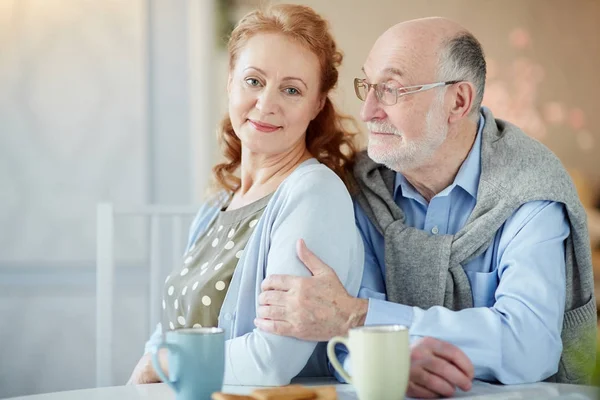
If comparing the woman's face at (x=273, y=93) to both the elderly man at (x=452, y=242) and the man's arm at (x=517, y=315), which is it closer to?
the elderly man at (x=452, y=242)

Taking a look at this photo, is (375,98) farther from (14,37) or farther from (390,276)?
(14,37)

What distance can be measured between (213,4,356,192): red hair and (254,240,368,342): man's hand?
1.18 ft

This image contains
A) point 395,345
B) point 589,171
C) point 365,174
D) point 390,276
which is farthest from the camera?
point 589,171

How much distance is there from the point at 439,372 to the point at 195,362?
0.35 meters

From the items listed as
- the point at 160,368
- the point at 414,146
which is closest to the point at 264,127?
the point at 414,146

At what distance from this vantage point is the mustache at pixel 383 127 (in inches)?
56.6

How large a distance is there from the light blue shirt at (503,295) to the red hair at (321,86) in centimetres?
21

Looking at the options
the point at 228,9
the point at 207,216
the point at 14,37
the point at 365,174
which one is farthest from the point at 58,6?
the point at 365,174

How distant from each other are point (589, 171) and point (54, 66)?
2.29m

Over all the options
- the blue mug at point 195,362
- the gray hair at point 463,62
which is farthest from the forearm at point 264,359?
the gray hair at point 463,62

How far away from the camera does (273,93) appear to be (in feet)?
4.62

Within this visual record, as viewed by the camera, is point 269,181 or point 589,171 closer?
point 269,181

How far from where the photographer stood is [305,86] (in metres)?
1.42

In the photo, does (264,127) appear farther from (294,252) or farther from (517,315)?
(517,315)
